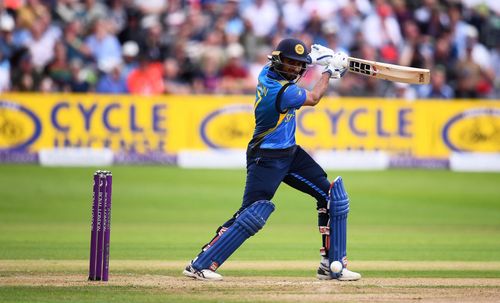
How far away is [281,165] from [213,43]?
11569 mm

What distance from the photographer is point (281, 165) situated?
826 centimetres

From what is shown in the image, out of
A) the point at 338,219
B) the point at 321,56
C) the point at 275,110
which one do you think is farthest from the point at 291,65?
the point at 338,219

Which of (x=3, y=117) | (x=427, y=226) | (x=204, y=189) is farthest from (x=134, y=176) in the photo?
(x=427, y=226)

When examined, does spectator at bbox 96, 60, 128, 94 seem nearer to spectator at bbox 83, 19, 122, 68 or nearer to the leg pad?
spectator at bbox 83, 19, 122, 68

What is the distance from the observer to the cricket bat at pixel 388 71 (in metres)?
8.40

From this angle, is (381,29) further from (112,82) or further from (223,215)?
(223,215)

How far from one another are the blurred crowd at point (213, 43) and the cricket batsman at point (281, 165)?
10.0 m

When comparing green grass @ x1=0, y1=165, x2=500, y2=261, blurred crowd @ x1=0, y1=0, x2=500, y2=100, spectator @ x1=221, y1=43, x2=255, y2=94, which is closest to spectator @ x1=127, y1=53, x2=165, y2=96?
blurred crowd @ x1=0, y1=0, x2=500, y2=100

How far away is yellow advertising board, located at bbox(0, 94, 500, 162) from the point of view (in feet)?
59.8

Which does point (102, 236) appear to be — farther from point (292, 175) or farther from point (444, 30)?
point (444, 30)

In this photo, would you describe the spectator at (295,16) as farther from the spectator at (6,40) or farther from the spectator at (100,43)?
the spectator at (6,40)

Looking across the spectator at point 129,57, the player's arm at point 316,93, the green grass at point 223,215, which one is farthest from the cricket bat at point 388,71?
the spectator at point 129,57

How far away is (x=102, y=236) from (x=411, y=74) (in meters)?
2.80

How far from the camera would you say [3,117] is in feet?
59.1
